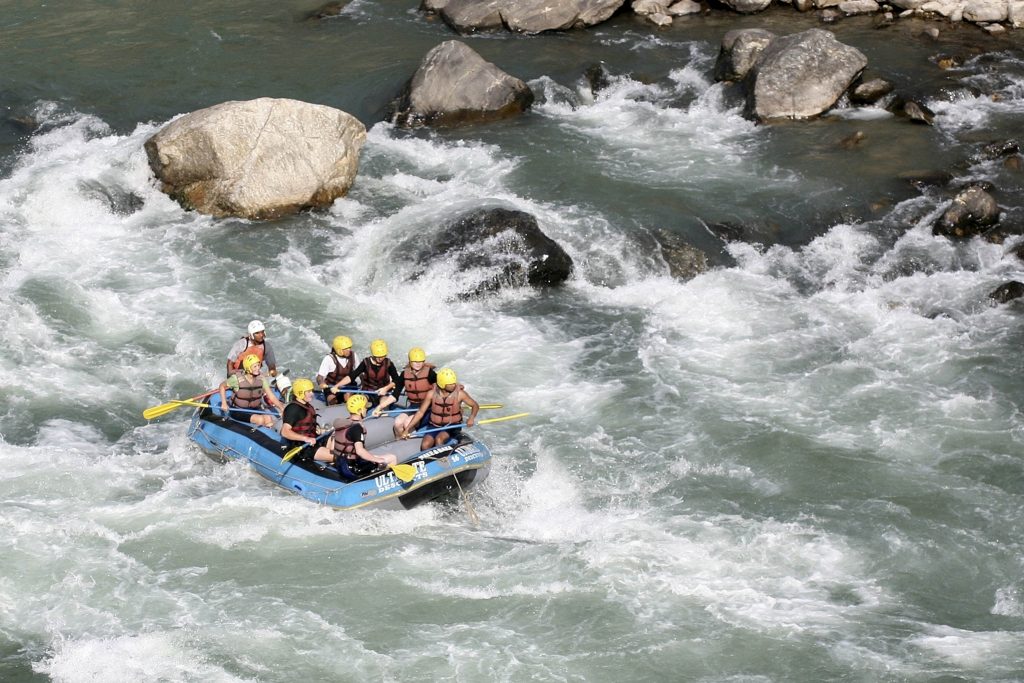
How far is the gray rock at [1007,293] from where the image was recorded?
1338cm

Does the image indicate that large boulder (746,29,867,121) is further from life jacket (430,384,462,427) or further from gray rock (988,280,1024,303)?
life jacket (430,384,462,427)

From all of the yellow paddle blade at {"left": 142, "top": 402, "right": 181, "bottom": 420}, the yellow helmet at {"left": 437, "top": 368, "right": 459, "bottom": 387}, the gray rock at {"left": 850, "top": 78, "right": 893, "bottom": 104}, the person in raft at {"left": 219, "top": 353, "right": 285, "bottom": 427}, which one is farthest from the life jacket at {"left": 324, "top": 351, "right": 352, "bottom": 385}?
the gray rock at {"left": 850, "top": 78, "right": 893, "bottom": 104}

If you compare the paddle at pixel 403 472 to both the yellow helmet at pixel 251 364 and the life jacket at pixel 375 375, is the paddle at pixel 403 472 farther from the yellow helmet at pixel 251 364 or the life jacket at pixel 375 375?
the yellow helmet at pixel 251 364

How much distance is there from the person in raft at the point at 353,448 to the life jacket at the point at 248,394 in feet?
3.81

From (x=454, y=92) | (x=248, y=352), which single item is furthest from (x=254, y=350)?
(x=454, y=92)

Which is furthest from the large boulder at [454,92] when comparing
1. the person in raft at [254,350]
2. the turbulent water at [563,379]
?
the person in raft at [254,350]

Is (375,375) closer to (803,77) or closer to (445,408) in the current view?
(445,408)

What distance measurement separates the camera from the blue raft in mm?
10273

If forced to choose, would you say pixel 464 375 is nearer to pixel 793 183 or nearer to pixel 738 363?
pixel 738 363

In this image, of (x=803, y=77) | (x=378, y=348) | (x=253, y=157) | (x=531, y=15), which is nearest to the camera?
(x=378, y=348)

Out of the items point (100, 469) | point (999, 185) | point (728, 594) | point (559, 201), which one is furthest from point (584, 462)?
point (999, 185)

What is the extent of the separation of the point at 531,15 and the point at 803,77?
5.10 meters

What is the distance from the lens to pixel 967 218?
1458 centimetres

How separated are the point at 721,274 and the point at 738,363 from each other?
179 cm
